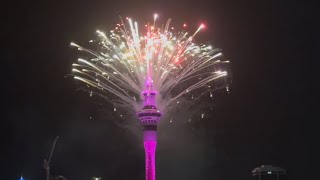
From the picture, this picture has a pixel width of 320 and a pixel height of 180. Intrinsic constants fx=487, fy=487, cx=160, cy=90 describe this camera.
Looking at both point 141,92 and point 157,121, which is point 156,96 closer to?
point 141,92

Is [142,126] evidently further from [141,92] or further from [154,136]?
[141,92]

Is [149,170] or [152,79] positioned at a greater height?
[152,79]
